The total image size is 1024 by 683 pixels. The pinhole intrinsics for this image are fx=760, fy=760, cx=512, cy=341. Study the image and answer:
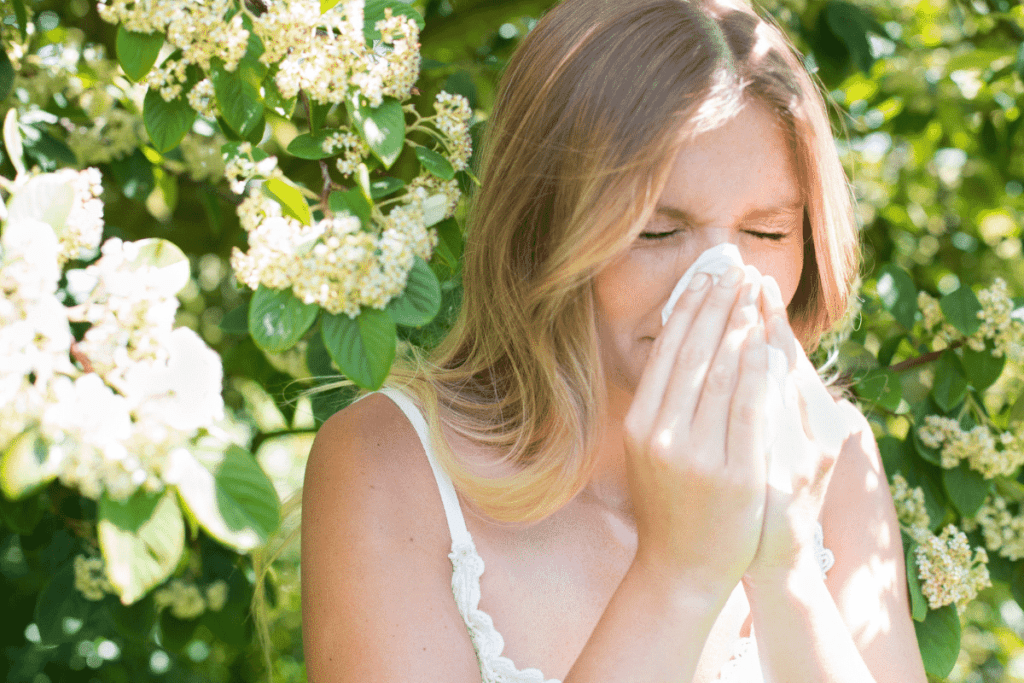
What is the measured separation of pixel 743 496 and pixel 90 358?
35.4 inches

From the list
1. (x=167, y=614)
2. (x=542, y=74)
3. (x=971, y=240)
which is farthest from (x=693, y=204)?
(x=971, y=240)

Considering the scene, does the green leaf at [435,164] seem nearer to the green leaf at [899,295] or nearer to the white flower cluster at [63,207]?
the white flower cluster at [63,207]

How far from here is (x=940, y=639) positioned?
5.83 ft

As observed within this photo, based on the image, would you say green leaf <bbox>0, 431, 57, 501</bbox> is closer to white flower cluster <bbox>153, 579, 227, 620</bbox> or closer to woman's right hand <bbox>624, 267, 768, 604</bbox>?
woman's right hand <bbox>624, 267, 768, 604</bbox>

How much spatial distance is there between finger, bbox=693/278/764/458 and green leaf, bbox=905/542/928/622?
938mm

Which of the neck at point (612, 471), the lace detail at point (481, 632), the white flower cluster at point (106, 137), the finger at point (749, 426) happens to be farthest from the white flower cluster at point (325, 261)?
the white flower cluster at point (106, 137)

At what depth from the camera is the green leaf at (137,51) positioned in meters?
1.04

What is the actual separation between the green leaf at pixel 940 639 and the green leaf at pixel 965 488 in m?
0.24

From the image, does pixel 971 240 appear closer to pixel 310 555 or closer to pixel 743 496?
pixel 743 496

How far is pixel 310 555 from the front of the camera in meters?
1.37

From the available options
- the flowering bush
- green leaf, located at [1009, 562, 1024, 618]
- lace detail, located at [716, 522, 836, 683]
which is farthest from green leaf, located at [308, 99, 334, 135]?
green leaf, located at [1009, 562, 1024, 618]

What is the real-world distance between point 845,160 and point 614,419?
5.96 ft

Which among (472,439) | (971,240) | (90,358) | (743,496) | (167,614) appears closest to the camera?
(90,358)

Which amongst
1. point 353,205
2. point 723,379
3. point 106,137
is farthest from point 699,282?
point 106,137
